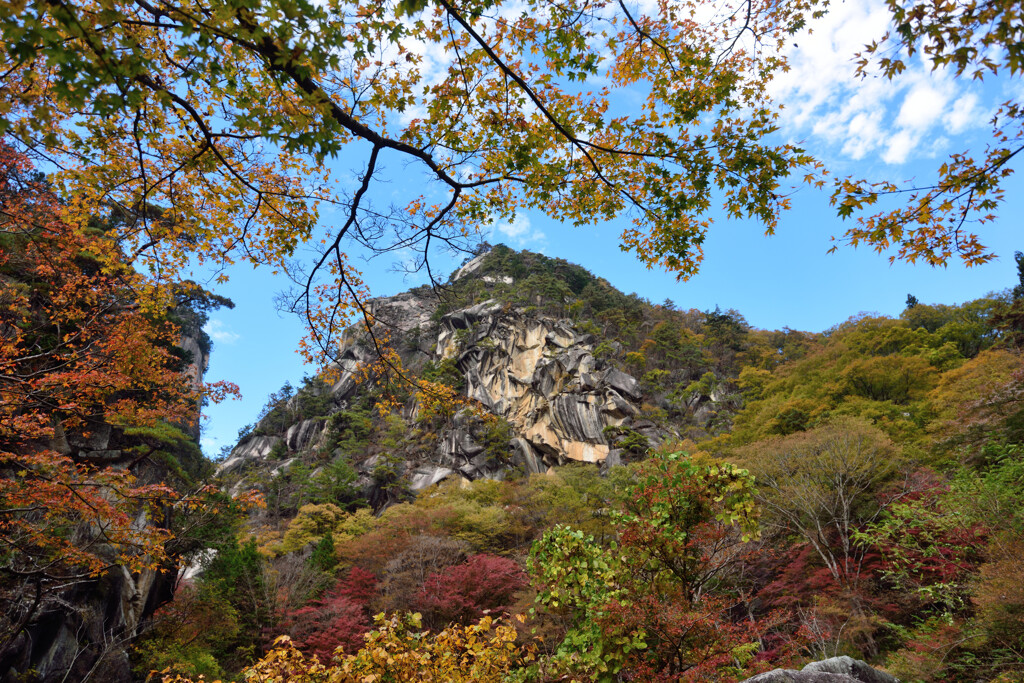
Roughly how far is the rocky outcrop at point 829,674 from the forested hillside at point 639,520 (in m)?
0.60

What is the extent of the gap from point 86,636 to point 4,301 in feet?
22.5

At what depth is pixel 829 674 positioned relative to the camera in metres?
3.48

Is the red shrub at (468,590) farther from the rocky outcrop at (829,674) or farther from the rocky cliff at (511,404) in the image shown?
the rocky cliff at (511,404)

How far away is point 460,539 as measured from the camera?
52.7ft

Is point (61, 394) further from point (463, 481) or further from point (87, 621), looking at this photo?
point (463, 481)

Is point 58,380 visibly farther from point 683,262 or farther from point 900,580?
point 900,580

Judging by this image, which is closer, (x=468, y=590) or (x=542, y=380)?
(x=468, y=590)

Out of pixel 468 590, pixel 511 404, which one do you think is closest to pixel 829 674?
pixel 468 590

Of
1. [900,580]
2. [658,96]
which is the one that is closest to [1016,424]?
[900,580]

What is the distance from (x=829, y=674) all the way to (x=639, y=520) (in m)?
1.73

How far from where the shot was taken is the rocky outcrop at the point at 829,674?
3.46 metres

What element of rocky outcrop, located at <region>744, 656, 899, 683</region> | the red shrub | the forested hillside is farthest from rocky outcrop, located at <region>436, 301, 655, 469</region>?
rocky outcrop, located at <region>744, 656, 899, 683</region>

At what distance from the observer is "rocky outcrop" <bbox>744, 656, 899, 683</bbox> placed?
346 centimetres

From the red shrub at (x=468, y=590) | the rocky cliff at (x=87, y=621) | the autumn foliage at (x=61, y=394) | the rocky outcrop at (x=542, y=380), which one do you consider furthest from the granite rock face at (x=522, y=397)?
the autumn foliage at (x=61, y=394)
